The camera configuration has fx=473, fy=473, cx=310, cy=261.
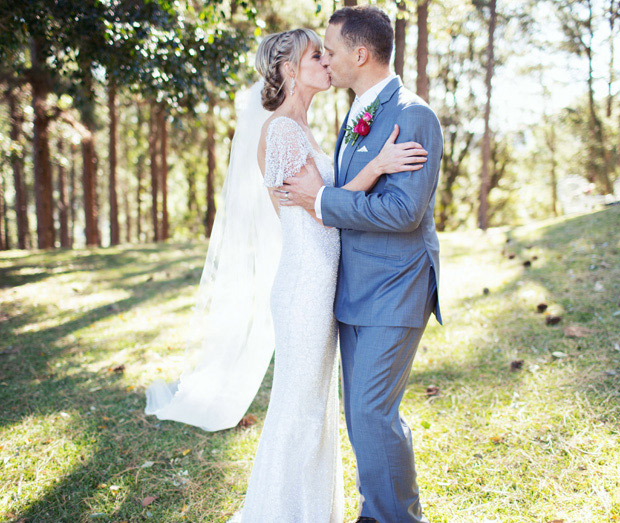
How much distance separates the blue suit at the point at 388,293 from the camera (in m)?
2.14

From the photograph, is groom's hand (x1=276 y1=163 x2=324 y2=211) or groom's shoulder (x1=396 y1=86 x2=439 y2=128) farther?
groom's hand (x1=276 y1=163 x2=324 y2=211)

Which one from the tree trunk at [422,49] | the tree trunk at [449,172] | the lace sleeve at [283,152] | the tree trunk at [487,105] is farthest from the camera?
the tree trunk at [449,172]

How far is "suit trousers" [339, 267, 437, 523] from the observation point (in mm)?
2193

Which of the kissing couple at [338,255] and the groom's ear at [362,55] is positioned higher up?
the groom's ear at [362,55]

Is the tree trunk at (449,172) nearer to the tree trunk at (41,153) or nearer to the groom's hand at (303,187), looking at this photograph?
the tree trunk at (41,153)

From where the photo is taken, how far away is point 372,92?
2.43 m

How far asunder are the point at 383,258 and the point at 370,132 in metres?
0.63

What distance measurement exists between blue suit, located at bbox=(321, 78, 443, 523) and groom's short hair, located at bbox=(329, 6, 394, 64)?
220mm

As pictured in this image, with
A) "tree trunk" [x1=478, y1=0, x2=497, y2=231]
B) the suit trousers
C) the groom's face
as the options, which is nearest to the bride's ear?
the groom's face

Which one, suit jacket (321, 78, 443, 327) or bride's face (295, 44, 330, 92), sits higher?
bride's face (295, 44, 330, 92)

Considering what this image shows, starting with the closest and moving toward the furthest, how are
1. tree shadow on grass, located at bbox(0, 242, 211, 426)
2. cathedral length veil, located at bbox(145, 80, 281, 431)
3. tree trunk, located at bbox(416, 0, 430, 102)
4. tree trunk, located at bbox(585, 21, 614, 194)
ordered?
cathedral length veil, located at bbox(145, 80, 281, 431), tree shadow on grass, located at bbox(0, 242, 211, 426), tree trunk, located at bbox(416, 0, 430, 102), tree trunk, located at bbox(585, 21, 614, 194)

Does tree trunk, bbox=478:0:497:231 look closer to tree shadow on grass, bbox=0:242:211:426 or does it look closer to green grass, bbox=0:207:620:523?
green grass, bbox=0:207:620:523

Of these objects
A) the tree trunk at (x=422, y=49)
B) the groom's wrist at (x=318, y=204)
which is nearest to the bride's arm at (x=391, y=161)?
the groom's wrist at (x=318, y=204)

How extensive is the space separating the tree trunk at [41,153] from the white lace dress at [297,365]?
442 inches
